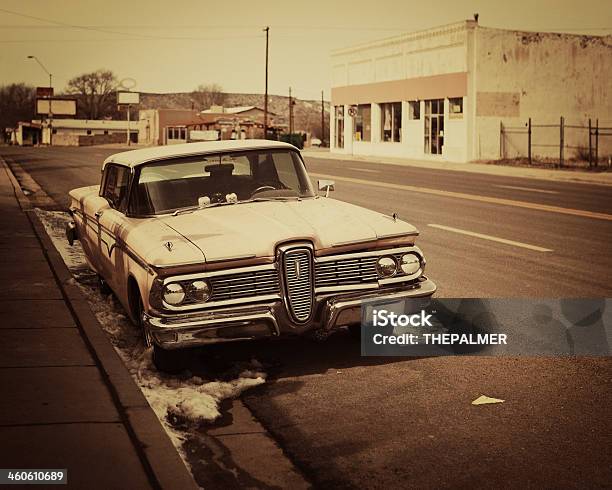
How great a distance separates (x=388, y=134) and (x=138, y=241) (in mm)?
51898

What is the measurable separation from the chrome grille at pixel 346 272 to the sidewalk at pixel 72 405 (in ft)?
5.04

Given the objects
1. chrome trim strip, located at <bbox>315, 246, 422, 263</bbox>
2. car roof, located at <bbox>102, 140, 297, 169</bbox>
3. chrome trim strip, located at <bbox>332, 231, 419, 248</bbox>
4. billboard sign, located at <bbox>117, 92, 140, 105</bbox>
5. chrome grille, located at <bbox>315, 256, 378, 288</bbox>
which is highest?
billboard sign, located at <bbox>117, 92, 140, 105</bbox>

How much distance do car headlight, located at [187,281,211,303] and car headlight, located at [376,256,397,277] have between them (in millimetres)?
1306

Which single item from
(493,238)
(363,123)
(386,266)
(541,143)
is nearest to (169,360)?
→ (386,266)

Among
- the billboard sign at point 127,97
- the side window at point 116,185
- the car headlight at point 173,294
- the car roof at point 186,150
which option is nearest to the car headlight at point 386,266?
the car headlight at point 173,294

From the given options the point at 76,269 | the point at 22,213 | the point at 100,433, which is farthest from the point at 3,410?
the point at 22,213

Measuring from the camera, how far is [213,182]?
7383 mm

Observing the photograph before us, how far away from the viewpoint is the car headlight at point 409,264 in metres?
6.46

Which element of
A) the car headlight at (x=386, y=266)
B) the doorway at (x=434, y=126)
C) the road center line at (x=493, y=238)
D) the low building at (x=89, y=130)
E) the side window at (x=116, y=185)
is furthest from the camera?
the low building at (x=89, y=130)

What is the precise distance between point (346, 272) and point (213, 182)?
1.76 metres

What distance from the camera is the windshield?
284 inches

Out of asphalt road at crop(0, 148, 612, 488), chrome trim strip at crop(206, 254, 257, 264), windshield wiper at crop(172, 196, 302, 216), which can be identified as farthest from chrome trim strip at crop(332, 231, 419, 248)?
windshield wiper at crop(172, 196, 302, 216)

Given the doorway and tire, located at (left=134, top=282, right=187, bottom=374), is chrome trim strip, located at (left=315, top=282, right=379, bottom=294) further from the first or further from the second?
the doorway

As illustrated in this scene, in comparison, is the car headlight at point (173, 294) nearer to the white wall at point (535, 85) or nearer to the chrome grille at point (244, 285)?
the chrome grille at point (244, 285)
